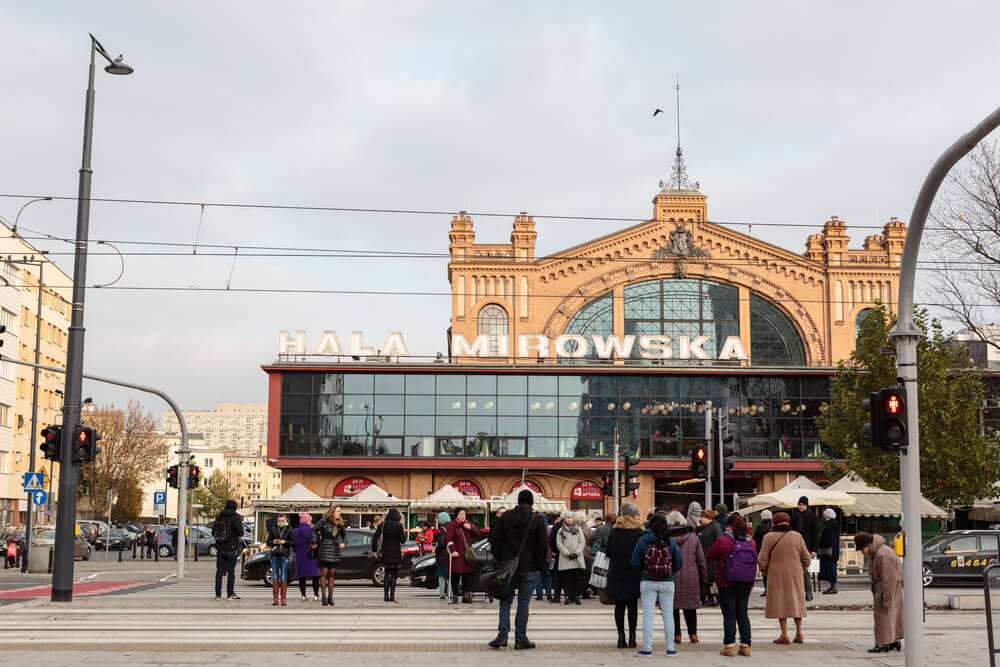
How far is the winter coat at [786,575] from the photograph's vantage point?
13844 mm

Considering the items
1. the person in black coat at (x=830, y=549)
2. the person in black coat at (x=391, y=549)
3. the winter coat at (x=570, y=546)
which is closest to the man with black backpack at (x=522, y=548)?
the winter coat at (x=570, y=546)

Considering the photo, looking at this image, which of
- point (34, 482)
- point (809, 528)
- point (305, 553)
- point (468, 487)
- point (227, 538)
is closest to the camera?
point (227, 538)

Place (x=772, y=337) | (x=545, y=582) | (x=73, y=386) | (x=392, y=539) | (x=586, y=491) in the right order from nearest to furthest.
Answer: (x=73, y=386)
(x=392, y=539)
(x=545, y=582)
(x=586, y=491)
(x=772, y=337)

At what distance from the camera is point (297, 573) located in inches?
856

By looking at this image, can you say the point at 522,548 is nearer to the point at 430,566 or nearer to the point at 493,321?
the point at 430,566

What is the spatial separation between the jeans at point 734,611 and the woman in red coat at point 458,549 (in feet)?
28.7

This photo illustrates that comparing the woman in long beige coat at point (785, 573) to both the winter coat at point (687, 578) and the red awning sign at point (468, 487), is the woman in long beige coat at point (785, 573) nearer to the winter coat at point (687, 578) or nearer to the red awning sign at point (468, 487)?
the winter coat at point (687, 578)

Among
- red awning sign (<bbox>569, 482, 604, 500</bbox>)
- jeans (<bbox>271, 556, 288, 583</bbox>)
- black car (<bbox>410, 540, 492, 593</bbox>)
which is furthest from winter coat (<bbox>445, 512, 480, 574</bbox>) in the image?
red awning sign (<bbox>569, 482, 604, 500</bbox>)

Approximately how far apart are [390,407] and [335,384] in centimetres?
293

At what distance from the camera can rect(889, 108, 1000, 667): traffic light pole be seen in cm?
1121

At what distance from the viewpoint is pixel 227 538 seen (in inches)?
818

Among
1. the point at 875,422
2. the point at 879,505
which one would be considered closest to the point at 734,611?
the point at 875,422

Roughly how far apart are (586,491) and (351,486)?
1138cm

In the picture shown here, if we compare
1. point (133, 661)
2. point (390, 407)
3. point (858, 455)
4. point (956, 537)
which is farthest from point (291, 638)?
point (390, 407)
